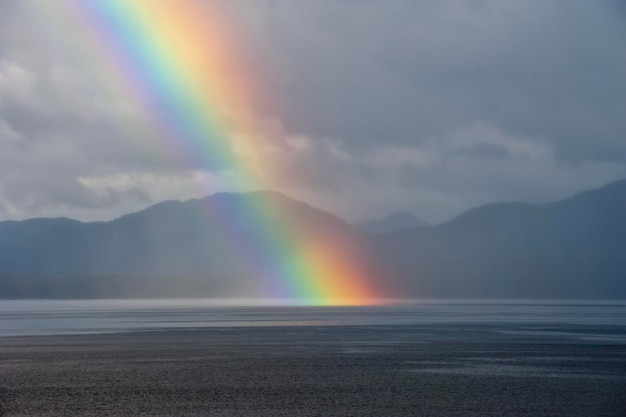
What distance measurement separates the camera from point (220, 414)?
4366 cm

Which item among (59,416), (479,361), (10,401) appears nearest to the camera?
(59,416)

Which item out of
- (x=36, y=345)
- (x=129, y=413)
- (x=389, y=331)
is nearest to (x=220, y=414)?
(x=129, y=413)

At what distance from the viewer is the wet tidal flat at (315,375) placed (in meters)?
45.9

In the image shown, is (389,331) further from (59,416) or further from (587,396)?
(59,416)

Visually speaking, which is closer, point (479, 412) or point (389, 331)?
point (479, 412)

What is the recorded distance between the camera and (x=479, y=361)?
68875 mm

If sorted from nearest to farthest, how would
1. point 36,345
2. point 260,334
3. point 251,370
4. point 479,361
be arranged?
1. point 251,370
2. point 479,361
3. point 36,345
4. point 260,334

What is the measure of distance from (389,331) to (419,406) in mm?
64618

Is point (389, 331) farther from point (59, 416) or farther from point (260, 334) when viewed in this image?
point (59, 416)

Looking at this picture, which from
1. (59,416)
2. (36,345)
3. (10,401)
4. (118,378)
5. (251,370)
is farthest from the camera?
(36,345)

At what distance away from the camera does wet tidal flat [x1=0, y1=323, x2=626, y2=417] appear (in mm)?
45875

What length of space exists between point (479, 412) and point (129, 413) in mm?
16967

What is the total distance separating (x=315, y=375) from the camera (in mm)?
58969

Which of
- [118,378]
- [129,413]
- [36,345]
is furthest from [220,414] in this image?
[36,345]
